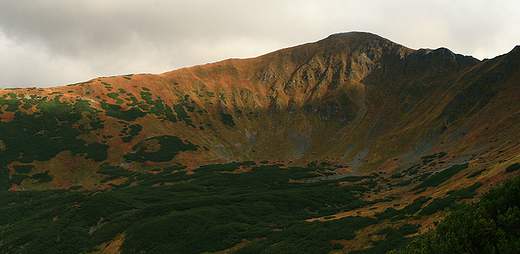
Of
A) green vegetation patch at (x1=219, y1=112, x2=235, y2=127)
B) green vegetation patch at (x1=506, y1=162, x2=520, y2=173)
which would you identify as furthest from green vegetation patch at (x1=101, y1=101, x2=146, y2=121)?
green vegetation patch at (x1=506, y1=162, x2=520, y2=173)

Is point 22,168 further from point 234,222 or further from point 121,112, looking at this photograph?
point 234,222

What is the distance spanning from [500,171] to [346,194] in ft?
121

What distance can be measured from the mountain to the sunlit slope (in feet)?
2.22

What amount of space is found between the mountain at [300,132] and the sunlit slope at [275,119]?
0.68 metres

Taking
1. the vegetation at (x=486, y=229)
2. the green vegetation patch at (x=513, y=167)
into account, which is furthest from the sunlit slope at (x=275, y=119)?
the vegetation at (x=486, y=229)

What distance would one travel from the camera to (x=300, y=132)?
15212cm

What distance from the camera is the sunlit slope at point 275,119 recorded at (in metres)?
82.5

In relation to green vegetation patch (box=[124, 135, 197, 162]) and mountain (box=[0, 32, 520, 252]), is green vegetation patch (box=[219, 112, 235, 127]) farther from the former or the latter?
green vegetation patch (box=[124, 135, 197, 162])

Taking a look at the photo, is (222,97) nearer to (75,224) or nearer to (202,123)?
(202,123)

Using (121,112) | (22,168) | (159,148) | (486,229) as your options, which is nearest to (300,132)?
(159,148)

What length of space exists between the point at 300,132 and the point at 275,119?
21811 millimetres

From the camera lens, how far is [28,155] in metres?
82.9

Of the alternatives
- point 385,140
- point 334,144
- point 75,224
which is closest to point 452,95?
point 385,140

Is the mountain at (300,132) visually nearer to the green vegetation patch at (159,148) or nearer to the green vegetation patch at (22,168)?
the green vegetation patch at (22,168)
